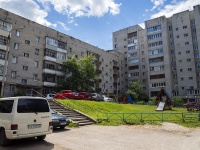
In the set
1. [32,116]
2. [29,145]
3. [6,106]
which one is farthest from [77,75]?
[29,145]

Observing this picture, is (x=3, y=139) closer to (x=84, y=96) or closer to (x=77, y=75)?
(x=84, y=96)

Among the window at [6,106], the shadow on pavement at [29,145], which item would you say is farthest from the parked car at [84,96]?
the window at [6,106]

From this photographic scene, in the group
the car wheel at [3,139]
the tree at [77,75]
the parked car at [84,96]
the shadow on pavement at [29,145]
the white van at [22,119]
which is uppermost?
the tree at [77,75]

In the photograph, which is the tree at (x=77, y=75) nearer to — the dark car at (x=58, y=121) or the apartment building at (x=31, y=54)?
the apartment building at (x=31, y=54)

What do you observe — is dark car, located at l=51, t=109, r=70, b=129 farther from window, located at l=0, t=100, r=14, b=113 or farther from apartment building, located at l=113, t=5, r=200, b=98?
apartment building, located at l=113, t=5, r=200, b=98

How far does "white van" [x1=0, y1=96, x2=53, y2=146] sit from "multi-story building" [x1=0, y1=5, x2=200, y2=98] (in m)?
19.4

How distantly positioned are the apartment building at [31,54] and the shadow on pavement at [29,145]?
73.6 feet

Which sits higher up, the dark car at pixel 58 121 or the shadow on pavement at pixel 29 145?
the dark car at pixel 58 121

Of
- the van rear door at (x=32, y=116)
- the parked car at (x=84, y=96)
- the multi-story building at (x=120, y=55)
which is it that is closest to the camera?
the van rear door at (x=32, y=116)

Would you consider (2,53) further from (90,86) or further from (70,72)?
(90,86)

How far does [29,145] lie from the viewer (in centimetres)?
824

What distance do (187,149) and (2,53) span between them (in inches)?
1302

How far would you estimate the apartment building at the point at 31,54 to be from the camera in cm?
3369

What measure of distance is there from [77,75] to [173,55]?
118 ft
